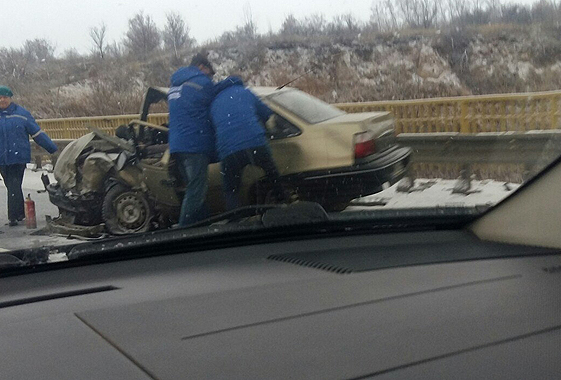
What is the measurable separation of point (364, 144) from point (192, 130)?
3.36 ft

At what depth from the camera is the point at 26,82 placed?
3.61 meters

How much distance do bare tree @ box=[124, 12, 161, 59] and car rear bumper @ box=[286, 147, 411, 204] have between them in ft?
3.54

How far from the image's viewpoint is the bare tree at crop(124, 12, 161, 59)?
12.3 feet

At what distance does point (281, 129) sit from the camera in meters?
4.09

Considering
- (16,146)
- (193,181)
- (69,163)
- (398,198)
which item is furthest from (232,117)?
(16,146)

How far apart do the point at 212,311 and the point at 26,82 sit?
66.4 inches

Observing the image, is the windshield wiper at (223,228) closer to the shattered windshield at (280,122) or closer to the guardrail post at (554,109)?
the shattered windshield at (280,122)

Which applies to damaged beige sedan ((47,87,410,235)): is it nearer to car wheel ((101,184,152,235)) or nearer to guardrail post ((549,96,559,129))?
car wheel ((101,184,152,235))

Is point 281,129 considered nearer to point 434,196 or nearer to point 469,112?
point 434,196

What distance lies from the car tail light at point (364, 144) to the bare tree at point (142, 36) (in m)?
1.28

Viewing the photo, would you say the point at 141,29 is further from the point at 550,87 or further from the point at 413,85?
the point at 550,87

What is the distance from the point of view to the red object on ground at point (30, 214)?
3.77 meters

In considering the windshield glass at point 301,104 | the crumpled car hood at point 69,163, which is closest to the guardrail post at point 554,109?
the windshield glass at point 301,104

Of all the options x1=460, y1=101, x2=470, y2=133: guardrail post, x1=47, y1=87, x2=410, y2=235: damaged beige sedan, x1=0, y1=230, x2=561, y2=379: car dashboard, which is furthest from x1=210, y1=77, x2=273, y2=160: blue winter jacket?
x1=460, y1=101, x2=470, y2=133: guardrail post
